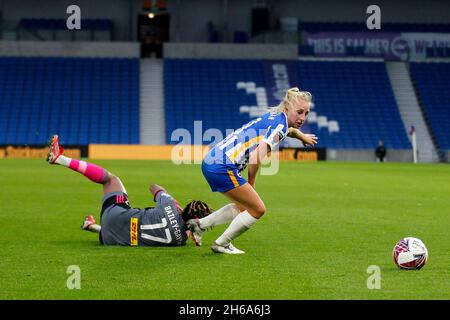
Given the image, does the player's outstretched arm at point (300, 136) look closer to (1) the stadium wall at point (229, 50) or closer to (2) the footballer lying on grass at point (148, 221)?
(2) the footballer lying on grass at point (148, 221)

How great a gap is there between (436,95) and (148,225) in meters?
51.0

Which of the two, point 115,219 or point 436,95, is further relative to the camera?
point 436,95

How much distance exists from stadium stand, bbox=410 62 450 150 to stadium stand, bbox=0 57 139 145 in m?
19.1

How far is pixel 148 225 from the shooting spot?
1214cm

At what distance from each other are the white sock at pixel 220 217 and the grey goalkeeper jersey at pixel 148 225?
33 centimetres

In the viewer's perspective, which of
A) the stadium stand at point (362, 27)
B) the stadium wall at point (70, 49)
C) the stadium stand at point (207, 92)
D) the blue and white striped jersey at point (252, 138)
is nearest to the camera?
the blue and white striped jersey at point (252, 138)

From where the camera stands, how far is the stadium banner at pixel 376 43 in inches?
2436

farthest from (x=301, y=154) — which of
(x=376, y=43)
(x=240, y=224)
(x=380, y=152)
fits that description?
(x=240, y=224)

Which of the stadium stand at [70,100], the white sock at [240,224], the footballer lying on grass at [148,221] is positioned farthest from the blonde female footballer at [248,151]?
the stadium stand at [70,100]

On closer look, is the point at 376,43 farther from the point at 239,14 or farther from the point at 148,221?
the point at 148,221

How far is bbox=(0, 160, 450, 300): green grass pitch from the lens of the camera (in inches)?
355

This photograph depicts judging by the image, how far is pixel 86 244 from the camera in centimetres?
1273

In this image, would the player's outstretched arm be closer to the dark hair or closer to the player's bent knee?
the player's bent knee
